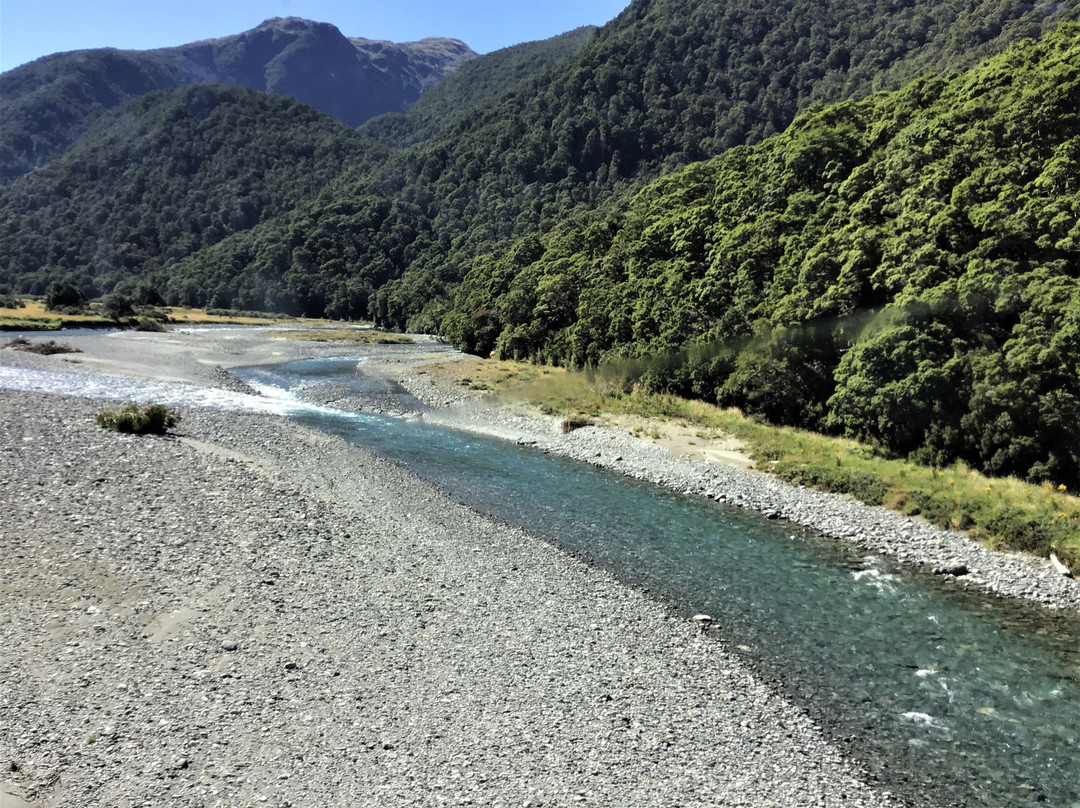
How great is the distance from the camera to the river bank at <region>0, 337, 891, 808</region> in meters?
8.88

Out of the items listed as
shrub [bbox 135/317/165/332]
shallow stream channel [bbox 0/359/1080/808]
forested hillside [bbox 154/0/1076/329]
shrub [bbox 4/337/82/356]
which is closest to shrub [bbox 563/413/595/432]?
shallow stream channel [bbox 0/359/1080/808]

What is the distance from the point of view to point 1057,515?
1919 centimetres

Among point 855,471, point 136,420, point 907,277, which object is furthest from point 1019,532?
point 136,420

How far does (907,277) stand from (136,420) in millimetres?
33857

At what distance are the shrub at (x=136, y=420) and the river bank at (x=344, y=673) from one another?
25.1ft

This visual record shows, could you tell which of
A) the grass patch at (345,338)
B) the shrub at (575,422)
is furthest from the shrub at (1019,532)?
the grass patch at (345,338)

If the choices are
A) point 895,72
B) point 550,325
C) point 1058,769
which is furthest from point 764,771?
point 895,72

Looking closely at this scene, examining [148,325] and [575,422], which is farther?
[148,325]

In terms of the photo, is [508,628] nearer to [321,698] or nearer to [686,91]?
[321,698]

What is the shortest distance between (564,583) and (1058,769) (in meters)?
9.89

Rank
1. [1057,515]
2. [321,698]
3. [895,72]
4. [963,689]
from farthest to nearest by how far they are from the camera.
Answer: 1. [895,72]
2. [1057,515]
3. [963,689]
4. [321,698]

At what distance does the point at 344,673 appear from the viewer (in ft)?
37.5

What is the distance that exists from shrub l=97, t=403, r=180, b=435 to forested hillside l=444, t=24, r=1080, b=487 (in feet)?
92.3

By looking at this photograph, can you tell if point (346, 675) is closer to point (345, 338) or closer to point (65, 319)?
point (345, 338)
